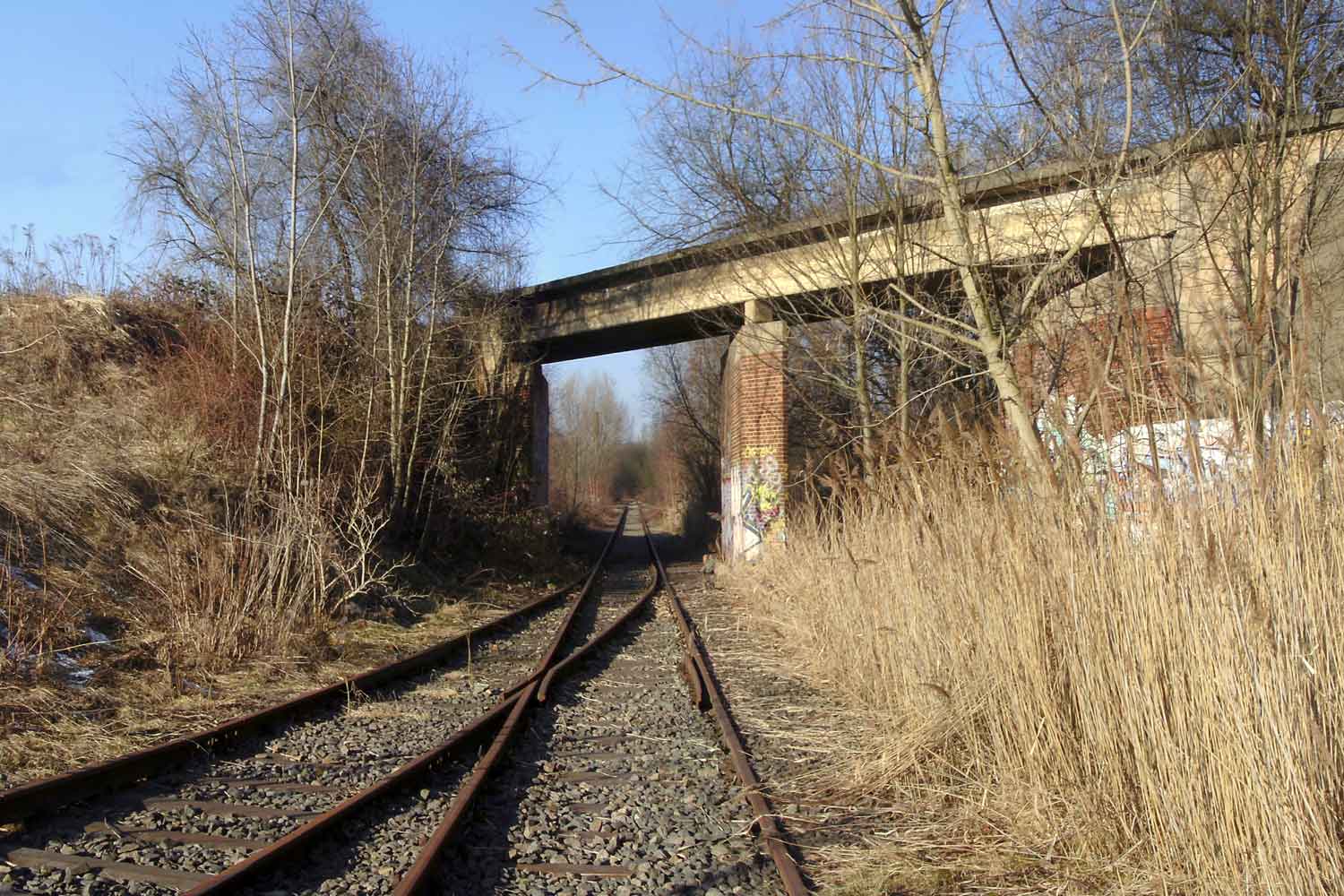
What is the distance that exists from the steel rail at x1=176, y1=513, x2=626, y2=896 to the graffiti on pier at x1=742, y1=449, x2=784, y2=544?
30.0 feet

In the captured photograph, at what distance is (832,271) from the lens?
11.3 meters

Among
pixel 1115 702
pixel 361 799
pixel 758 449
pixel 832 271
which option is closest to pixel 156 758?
pixel 361 799

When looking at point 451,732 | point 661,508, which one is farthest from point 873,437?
point 661,508

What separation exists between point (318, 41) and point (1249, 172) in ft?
44.5

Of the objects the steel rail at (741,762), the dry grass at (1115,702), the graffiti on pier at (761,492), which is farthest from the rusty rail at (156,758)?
the graffiti on pier at (761,492)

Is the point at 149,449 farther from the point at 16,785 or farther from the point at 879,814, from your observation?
the point at 879,814

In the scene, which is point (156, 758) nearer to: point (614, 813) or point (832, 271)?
point (614, 813)

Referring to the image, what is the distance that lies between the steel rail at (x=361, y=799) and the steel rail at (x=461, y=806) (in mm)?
48

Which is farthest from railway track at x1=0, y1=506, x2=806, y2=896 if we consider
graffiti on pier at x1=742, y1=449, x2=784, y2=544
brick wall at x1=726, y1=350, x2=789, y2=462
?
brick wall at x1=726, y1=350, x2=789, y2=462

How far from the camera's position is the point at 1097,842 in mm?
3504

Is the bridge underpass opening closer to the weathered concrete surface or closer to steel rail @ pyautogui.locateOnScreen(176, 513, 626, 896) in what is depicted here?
the weathered concrete surface

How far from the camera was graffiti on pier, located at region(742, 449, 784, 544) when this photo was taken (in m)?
16.5

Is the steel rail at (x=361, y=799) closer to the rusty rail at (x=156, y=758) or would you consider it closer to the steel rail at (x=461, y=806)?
the steel rail at (x=461, y=806)

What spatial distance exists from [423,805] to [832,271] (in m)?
8.25
